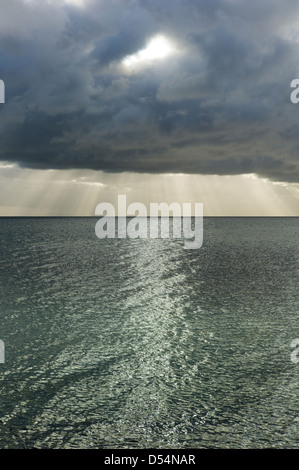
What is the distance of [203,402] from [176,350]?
23.1 feet

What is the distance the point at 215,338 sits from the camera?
91.5 feet

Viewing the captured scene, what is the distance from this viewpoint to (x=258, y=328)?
3045 centimetres

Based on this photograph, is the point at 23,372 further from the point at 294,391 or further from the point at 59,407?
the point at 294,391

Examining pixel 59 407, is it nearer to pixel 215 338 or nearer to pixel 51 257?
pixel 215 338

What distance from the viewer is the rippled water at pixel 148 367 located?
16.0 meters

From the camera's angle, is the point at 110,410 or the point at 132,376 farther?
the point at 132,376

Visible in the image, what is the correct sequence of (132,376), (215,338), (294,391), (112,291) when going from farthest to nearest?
(112,291) < (215,338) < (132,376) < (294,391)

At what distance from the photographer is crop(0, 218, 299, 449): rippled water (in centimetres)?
1598

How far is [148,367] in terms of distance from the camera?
22703mm
